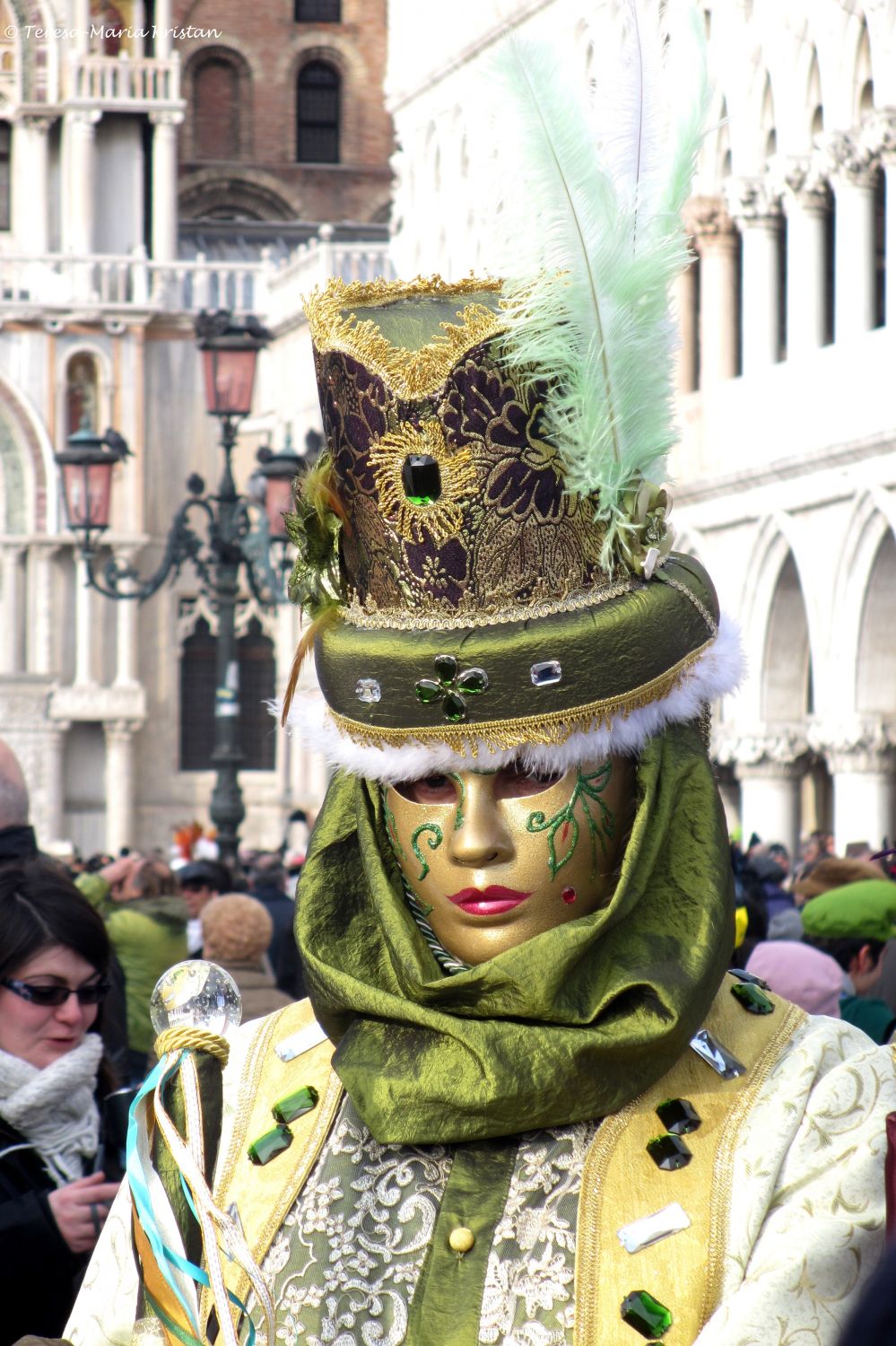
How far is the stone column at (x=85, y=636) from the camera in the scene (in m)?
26.7

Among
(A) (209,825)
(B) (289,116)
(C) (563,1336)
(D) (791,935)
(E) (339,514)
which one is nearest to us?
(C) (563,1336)

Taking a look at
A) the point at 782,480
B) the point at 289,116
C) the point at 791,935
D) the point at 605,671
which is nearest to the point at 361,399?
the point at 605,671

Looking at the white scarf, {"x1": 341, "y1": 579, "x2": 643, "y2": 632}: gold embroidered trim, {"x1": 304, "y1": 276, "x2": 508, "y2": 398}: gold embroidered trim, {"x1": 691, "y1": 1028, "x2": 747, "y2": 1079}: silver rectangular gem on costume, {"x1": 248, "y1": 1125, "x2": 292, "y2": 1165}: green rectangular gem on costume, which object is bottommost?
the white scarf

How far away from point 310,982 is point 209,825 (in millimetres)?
23449

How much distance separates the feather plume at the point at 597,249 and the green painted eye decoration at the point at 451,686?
0.70 ft

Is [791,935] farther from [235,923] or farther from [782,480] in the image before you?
[782,480]

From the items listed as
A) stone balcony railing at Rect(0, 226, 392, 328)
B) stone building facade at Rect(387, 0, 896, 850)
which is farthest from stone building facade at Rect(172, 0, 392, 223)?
stone building facade at Rect(387, 0, 896, 850)

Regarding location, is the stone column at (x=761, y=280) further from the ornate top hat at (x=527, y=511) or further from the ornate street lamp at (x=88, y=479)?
the ornate top hat at (x=527, y=511)

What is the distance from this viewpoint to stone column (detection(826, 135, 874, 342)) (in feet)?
50.8

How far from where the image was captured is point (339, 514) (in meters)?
2.66

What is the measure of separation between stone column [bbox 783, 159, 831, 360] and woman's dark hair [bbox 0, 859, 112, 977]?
13440mm

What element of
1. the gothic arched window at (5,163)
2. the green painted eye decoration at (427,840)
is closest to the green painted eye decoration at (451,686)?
the green painted eye decoration at (427,840)

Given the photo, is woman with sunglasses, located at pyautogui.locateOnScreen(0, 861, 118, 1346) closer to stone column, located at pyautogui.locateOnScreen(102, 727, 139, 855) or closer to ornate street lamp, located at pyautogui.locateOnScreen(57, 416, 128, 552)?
ornate street lamp, located at pyautogui.locateOnScreen(57, 416, 128, 552)

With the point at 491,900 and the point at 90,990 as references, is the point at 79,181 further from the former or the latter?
the point at 491,900
